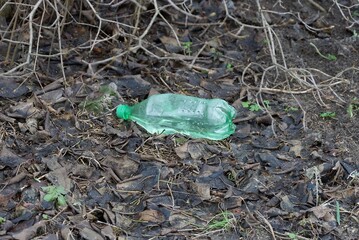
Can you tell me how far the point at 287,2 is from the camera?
5629 millimetres

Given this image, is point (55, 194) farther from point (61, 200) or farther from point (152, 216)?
point (152, 216)

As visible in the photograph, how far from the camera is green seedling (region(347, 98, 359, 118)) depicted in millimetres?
4482

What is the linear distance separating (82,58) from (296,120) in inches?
51.3

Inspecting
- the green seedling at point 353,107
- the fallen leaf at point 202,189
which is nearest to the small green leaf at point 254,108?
the green seedling at point 353,107

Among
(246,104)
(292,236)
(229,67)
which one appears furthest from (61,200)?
(229,67)

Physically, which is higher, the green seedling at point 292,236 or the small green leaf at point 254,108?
the green seedling at point 292,236

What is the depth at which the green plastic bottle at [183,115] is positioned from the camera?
4.25 m

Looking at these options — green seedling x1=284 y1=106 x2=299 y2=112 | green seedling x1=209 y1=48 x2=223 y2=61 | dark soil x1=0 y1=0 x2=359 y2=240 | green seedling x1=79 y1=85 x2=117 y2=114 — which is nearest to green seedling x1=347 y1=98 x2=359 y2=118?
dark soil x1=0 y1=0 x2=359 y2=240

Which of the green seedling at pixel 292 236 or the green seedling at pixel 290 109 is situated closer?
the green seedling at pixel 292 236

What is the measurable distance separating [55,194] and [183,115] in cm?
110

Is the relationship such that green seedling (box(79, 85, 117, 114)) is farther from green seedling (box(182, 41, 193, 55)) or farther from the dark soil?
green seedling (box(182, 41, 193, 55))

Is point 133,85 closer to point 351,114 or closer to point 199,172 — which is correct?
point 199,172

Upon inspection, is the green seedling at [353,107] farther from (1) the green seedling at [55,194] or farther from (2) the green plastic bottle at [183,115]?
(1) the green seedling at [55,194]

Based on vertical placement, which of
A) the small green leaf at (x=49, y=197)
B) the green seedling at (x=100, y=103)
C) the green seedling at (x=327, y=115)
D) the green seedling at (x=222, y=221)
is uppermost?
the small green leaf at (x=49, y=197)
